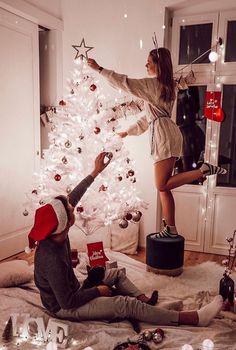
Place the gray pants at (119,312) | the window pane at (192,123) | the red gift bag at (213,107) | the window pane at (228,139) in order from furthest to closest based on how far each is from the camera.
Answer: the window pane at (192,123)
the window pane at (228,139)
the red gift bag at (213,107)
the gray pants at (119,312)

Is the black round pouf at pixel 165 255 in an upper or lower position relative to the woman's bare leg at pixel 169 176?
lower

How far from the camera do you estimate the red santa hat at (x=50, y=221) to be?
2051 millimetres

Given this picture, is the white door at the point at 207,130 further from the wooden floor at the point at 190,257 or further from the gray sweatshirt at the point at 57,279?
the gray sweatshirt at the point at 57,279

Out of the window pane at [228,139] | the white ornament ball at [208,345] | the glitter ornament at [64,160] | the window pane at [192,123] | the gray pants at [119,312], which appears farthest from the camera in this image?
the window pane at [192,123]

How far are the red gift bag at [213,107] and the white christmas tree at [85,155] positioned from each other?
3.30 feet

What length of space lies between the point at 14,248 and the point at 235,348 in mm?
2526

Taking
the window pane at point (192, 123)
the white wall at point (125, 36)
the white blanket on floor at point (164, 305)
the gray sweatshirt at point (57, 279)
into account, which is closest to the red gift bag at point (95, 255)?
the white blanket on floor at point (164, 305)

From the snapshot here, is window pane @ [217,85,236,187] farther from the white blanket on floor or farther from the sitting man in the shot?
the sitting man

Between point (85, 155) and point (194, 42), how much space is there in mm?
1740

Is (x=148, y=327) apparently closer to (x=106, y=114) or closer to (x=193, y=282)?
(x=193, y=282)

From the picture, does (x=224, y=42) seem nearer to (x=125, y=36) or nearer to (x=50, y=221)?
(x=125, y=36)

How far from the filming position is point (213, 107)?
3723mm

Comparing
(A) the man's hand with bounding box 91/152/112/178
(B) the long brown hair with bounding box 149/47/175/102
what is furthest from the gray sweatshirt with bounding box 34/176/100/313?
(B) the long brown hair with bounding box 149/47/175/102

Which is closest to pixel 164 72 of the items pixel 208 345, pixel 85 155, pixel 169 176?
pixel 169 176
